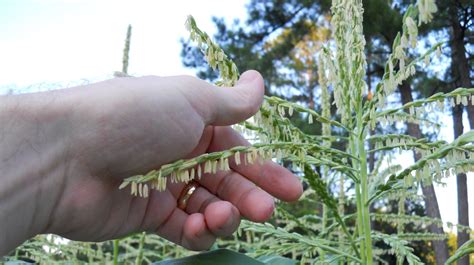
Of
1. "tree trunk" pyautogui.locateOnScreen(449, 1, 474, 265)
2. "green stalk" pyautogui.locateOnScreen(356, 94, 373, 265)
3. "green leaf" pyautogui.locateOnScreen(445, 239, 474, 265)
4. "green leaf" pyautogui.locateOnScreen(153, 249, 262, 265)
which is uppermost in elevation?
"tree trunk" pyautogui.locateOnScreen(449, 1, 474, 265)

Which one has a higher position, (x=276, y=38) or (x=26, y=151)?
(x=276, y=38)

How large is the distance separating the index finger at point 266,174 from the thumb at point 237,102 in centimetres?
34

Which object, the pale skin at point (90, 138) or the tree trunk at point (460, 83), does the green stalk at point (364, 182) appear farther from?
the tree trunk at point (460, 83)

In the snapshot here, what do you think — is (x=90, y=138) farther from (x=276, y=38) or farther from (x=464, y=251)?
(x=276, y=38)

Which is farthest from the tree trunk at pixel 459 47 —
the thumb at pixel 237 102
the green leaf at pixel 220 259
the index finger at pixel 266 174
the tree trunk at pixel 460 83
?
the green leaf at pixel 220 259

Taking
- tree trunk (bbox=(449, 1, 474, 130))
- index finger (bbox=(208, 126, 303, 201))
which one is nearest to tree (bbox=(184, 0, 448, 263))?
tree trunk (bbox=(449, 1, 474, 130))

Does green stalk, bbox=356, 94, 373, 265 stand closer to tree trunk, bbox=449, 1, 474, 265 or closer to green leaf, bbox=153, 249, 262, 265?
green leaf, bbox=153, 249, 262, 265

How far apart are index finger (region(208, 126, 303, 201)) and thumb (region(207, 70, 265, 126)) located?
34 cm

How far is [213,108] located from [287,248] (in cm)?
43

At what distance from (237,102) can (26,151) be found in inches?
19.8

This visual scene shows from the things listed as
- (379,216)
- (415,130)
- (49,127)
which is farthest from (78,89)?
(415,130)

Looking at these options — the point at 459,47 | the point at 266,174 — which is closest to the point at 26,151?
the point at 266,174

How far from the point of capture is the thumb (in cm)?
129

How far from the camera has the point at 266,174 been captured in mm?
1705
